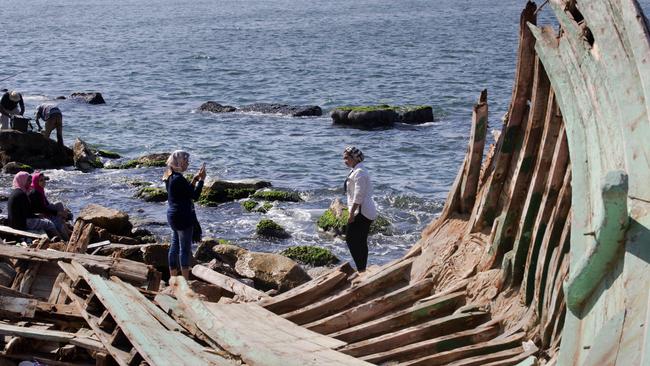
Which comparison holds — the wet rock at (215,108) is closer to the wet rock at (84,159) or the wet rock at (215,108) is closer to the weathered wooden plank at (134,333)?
the wet rock at (84,159)

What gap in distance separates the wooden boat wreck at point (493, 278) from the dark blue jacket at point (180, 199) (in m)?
1.77

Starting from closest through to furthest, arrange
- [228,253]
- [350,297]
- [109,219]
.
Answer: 1. [350,297]
2. [228,253]
3. [109,219]

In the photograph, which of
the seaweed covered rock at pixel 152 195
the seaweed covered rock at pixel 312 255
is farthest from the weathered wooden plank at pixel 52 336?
the seaweed covered rock at pixel 152 195

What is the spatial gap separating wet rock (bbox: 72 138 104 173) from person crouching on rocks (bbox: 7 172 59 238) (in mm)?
13827

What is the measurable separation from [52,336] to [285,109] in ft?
102

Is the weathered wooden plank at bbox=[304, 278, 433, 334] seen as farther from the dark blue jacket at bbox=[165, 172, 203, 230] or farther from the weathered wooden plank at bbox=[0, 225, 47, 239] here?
the weathered wooden plank at bbox=[0, 225, 47, 239]

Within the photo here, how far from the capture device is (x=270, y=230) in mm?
21844

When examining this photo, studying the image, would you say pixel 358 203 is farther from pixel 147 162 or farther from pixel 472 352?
pixel 147 162

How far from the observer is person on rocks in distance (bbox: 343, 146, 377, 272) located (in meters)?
12.4

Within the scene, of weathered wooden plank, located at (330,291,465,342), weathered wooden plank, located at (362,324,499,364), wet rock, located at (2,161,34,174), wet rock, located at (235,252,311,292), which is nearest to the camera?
weathered wooden plank, located at (362,324,499,364)

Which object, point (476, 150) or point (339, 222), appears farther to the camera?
point (339, 222)

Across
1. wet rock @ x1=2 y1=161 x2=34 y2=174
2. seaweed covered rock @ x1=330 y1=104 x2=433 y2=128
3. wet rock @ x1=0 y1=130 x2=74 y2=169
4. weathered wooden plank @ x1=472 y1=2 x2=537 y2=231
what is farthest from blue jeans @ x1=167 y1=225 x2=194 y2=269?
seaweed covered rock @ x1=330 y1=104 x2=433 y2=128

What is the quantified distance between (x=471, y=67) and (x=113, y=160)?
83.5 ft

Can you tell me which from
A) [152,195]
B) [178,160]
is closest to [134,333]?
[178,160]
